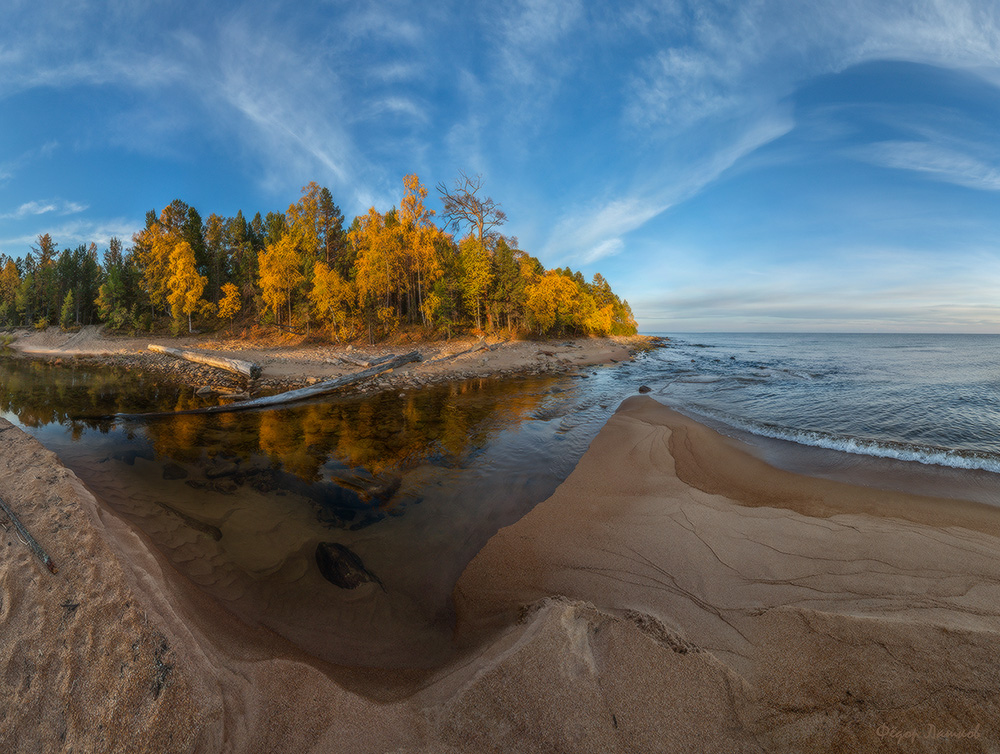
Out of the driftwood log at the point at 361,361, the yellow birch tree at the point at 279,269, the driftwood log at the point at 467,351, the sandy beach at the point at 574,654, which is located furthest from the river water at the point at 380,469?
the yellow birch tree at the point at 279,269

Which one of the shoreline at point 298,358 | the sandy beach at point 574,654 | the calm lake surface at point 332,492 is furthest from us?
the shoreline at point 298,358

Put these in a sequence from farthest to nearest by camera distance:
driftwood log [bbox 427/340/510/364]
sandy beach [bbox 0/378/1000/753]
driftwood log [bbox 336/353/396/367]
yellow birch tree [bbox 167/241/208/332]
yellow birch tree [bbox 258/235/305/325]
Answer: yellow birch tree [bbox 167/241/208/332]
yellow birch tree [bbox 258/235/305/325]
driftwood log [bbox 427/340/510/364]
driftwood log [bbox 336/353/396/367]
sandy beach [bbox 0/378/1000/753]

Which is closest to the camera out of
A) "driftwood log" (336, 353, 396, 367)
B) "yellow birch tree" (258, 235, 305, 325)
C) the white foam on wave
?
the white foam on wave

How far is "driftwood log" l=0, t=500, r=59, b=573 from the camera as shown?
10.8 feet

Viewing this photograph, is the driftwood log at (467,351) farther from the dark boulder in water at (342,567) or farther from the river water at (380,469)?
the dark boulder in water at (342,567)

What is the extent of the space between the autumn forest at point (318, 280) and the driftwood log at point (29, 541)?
2756 centimetres

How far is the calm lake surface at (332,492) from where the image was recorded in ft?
11.7

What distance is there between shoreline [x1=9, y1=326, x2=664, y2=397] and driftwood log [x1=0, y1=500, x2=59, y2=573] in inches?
443

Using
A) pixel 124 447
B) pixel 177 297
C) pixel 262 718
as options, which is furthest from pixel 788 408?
pixel 177 297

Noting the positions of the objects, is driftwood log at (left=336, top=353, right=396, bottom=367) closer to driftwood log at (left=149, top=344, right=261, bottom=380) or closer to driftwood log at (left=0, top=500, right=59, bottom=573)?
driftwood log at (left=149, top=344, right=261, bottom=380)

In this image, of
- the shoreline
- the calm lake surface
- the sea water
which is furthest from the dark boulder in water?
the shoreline

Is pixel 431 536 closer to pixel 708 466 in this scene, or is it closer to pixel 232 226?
pixel 708 466

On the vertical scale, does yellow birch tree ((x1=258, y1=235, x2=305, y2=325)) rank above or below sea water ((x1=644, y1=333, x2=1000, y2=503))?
above

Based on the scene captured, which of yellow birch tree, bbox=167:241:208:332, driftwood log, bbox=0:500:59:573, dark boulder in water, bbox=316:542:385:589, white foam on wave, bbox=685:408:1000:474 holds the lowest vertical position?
dark boulder in water, bbox=316:542:385:589
